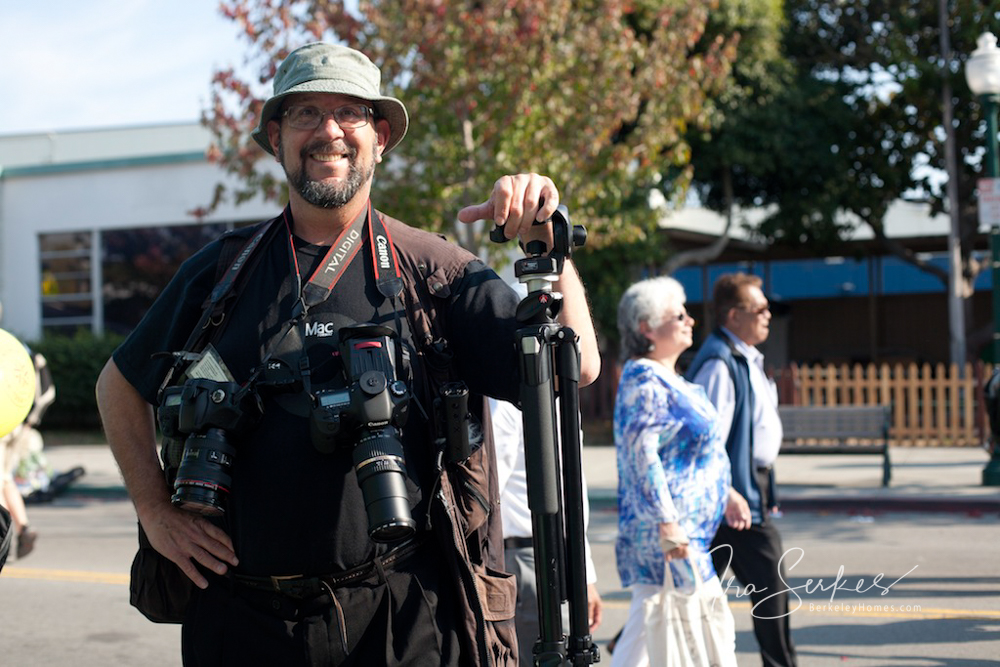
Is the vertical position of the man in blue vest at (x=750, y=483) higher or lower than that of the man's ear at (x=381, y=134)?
lower

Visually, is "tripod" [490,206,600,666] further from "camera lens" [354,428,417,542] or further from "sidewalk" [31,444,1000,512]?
"sidewalk" [31,444,1000,512]

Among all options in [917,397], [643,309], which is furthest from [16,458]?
[917,397]

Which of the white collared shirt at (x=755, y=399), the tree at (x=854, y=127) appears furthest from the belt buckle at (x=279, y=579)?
the tree at (x=854, y=127)

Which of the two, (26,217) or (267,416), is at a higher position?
(26,217)

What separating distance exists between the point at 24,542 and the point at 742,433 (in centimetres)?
646

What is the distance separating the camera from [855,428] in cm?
1329

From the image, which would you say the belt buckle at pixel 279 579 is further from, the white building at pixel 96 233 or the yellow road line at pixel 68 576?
the white building at pixel 96 233

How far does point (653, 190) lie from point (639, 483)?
15.0m

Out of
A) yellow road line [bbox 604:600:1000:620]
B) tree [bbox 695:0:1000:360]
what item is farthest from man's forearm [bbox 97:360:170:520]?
tree [bbox 695:0:1000:360]

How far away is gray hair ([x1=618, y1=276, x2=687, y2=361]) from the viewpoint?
15.6ft

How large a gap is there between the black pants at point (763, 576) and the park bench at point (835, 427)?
8.22 metres

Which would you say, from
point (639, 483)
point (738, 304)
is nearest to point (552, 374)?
point (639, 483)

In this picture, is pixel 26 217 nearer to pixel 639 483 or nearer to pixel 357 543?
pixel 639 483

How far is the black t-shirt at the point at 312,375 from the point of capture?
2445 millimetres
